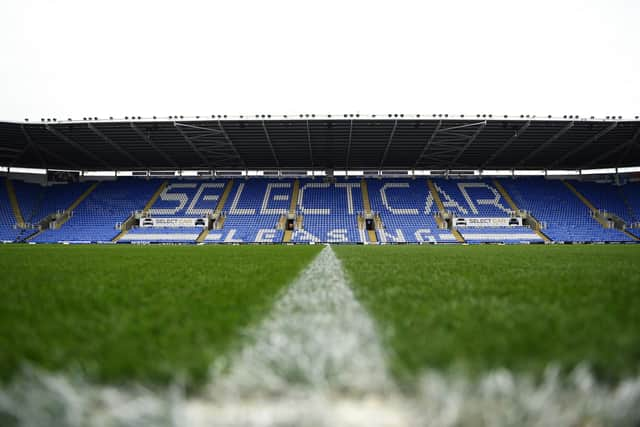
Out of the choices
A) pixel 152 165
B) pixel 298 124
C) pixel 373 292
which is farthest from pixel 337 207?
pixel 373 292

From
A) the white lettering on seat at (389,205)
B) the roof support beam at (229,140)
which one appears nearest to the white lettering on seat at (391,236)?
the white lettering on seat at (389,205)

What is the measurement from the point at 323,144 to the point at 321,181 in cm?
694

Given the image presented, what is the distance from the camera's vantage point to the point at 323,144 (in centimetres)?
2567

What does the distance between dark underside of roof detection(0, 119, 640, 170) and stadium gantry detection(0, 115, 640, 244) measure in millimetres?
130

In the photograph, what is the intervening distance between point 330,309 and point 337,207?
89.9 feet

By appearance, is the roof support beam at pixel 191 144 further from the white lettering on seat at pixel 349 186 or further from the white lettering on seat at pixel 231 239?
the white lettering on seat at pixel 349 186

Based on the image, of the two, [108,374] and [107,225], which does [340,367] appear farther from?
[107,225]

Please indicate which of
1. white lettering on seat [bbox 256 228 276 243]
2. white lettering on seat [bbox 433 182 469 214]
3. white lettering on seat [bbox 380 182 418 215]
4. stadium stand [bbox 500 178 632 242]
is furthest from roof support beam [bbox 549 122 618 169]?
white lettering on seat [bbox 256 228 276 243]

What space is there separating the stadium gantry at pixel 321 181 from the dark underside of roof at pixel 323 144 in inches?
5.1

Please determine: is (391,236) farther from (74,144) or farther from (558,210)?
(74,144)

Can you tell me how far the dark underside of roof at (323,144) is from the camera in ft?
74.0

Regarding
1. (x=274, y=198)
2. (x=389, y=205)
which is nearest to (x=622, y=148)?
(x=389, y=205)

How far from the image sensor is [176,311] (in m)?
1.68

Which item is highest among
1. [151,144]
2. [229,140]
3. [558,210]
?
[151,144]
